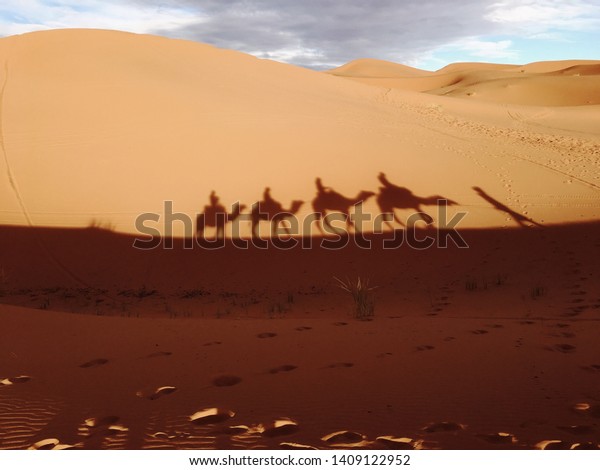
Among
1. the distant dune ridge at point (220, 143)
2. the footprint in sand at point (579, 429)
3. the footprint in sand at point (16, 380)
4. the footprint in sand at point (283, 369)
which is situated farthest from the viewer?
the distant dune ridge at point (220, 143)

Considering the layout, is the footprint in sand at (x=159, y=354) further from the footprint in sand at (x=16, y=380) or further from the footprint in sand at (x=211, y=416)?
the footprint in sand at (x=211, y=416)

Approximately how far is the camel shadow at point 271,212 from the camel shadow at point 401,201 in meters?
1.65

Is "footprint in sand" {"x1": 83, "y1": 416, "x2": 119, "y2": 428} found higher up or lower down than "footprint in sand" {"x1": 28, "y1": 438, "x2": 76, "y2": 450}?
higher up

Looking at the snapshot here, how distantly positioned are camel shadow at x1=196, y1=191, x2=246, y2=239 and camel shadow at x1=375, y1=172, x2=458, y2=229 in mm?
2778

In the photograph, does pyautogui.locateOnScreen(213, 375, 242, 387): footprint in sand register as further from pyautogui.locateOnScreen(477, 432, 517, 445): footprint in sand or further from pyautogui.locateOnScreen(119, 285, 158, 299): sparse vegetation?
pyautogui.locateOnScreen(119, 285, 158, 299): sparse vegetation

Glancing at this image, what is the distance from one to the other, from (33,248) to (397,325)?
→ 281 inches

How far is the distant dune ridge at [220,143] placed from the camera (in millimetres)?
10695

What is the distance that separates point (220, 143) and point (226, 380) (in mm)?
9833

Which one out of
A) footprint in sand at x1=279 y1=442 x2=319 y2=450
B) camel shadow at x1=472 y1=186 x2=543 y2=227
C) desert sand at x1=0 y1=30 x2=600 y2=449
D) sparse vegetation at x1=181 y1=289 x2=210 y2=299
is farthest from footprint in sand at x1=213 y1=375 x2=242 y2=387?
camel shadow at x1=472 y1=186 x2=543 y2=227

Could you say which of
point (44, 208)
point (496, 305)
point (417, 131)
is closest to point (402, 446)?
point (496, 305)

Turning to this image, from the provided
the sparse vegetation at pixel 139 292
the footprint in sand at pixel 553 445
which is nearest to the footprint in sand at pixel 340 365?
the footprint in sand at pixel 553 445

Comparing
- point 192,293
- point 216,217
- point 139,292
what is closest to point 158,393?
point 192,293

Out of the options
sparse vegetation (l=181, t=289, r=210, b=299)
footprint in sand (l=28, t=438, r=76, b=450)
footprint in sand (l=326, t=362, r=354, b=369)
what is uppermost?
footprint in sand (l=326, t=362, r=354, b=369)

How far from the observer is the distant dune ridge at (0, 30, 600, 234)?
421 inches
